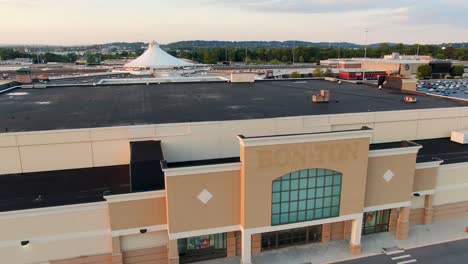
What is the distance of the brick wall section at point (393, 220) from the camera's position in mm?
25328

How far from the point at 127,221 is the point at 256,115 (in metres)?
13.6

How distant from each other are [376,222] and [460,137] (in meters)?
11.9

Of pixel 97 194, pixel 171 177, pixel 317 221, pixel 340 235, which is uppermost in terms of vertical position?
pixel 171 177

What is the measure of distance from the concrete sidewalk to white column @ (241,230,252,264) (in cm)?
87

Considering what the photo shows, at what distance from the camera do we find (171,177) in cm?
1930

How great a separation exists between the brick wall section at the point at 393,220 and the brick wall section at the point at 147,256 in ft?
51.2

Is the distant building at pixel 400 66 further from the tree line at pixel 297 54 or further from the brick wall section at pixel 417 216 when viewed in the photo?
the brick wall section at pixel 417 216

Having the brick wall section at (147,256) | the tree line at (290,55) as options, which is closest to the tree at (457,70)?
the tree line at (290,55)

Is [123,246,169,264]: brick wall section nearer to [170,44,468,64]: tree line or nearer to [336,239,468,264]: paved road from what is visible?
[336,239,468,264]: paved road

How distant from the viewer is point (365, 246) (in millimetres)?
23703

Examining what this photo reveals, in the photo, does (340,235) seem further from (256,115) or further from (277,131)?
(256,115)

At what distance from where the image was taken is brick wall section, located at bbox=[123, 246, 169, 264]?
2095cm

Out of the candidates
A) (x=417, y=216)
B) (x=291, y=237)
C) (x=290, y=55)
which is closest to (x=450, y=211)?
(x=417, y=216)

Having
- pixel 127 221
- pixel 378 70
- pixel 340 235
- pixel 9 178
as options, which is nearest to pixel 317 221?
pixel 340 235
